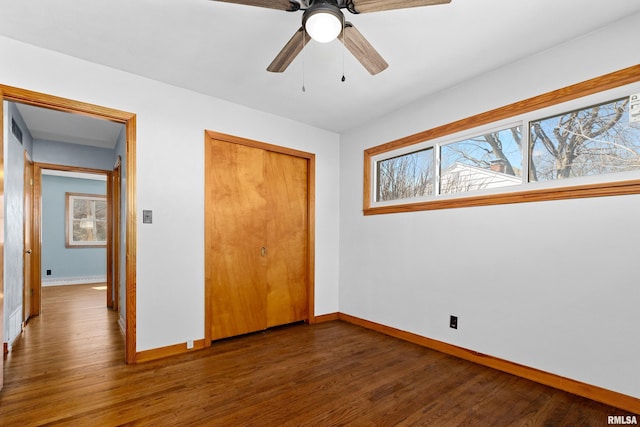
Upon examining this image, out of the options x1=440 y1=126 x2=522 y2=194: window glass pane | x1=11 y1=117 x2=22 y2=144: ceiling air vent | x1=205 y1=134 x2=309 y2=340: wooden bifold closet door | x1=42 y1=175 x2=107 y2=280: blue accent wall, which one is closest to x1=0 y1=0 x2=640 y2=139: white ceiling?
x1=440 y1=126 x2=522 y2=194: window glass pane

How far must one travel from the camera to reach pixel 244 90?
10.2ft

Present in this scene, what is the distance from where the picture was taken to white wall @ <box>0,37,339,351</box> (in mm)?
2572

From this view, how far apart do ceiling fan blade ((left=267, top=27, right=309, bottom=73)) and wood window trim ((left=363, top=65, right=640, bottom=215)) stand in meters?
1.79

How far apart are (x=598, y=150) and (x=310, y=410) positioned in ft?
8.89

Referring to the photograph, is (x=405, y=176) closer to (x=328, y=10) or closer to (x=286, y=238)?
(x=286, y=238)

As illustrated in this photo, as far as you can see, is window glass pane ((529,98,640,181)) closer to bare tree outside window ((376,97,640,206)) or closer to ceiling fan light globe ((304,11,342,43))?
bare tree outside window ((376,97,640,206))

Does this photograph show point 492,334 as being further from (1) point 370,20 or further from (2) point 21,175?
(2) point 21,175

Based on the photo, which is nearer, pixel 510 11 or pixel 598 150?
pixel 510 11

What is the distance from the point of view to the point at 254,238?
142 inches

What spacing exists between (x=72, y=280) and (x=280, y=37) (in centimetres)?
766

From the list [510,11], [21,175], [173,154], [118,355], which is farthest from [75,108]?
[510,11]

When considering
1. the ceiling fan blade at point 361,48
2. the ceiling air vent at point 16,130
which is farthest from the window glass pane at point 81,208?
the ceiling fan blade at point 361,48

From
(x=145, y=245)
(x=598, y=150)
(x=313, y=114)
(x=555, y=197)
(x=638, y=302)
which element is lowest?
(x=638, y=302)

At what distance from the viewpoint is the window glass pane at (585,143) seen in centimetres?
212
